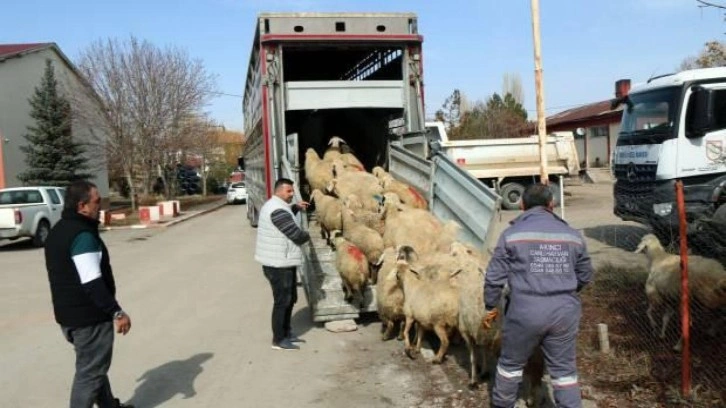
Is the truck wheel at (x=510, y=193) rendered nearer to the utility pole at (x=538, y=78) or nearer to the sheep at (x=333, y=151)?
the sheep at (x=333, y=151)

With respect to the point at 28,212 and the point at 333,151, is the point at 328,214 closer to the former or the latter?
the point at 333,151

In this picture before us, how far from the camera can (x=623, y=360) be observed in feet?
18.9

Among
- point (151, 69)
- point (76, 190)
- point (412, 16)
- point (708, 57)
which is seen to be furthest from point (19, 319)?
point (151, 69)

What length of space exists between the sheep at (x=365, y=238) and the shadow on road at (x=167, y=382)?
90.6 inches

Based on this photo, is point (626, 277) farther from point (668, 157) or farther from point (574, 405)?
point (574, 405)

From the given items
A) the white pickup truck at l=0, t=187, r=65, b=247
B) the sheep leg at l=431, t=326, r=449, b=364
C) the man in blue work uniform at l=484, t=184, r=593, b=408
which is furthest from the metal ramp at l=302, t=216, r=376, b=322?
the white pickup truck at l=0, t=187, r=65, b=247

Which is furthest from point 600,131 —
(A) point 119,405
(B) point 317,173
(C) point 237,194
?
(A) point 119,405

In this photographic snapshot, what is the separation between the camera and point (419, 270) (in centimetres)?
647

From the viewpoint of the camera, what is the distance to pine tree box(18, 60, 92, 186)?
102 ft

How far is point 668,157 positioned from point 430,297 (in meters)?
6.45

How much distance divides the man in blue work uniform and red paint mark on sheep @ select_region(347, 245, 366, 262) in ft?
11.1

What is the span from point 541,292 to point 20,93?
3441 centimetres

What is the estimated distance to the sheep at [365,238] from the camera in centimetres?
791

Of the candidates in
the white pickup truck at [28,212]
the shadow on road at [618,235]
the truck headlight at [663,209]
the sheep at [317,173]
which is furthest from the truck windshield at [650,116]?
the white pickup truck at [28,212]
